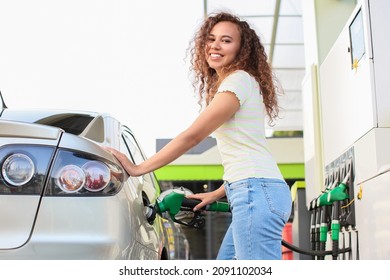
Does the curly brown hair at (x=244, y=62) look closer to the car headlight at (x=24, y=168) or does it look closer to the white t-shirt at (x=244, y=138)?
the white t-shirt at (x=244, y=138)

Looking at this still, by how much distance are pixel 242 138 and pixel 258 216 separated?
0.26m

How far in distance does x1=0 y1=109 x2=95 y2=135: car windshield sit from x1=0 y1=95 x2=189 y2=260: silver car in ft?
1.27

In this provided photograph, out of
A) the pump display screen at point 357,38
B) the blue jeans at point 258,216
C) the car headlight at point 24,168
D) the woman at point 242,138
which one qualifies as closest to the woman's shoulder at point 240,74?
the woman at point 242,138

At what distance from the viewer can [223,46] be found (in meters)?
2.40

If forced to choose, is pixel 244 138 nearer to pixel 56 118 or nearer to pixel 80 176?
pixel 80 176

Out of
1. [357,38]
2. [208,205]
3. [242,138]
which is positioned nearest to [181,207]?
[208,205]

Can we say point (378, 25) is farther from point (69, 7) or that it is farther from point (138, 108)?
point (138, 108)

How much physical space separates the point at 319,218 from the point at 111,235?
319cm

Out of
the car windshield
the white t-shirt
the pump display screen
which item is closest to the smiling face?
the white t-shirt

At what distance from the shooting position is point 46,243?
215 centimetres

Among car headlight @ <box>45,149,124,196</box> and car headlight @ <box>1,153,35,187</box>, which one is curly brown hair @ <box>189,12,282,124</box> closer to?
car headlight @ <box>45,149,124,196</box>

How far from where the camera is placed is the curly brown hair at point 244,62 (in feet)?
7.88
